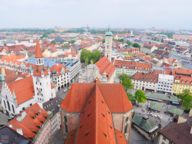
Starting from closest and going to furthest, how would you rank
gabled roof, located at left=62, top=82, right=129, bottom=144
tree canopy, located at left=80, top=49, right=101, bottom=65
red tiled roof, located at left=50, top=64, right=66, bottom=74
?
gabled roof, located at left=62, top=82, right=129, bottom=144 → red tiled roof, located at left=50, top=64, right=66, bottom=74 → tree canopy, located at left=80, top=49, right=101, bottom=65

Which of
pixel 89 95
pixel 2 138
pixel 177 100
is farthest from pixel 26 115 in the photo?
pixel 177 100

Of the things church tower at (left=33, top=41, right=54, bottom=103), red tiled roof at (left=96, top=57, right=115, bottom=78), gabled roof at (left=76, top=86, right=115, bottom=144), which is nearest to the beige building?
red tiled roof at (left=96, top=57, right=115, bottom=78)

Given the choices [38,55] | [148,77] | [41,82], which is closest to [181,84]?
[148,77]

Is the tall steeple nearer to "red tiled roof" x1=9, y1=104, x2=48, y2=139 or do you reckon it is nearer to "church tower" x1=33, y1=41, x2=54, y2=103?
"church tower" x1=33, y1=41, x2=54, y2=103

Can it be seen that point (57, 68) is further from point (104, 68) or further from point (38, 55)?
point (38, 55)

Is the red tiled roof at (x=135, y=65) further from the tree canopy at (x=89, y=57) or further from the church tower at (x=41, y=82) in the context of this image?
the church tower at (x=41, y=82)

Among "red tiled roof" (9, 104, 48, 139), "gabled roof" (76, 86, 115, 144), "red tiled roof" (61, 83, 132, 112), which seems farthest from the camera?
"red tiled roof" (61, 83, 132, 112)

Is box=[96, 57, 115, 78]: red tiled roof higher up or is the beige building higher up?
box=[96, 57, 115, 78]: red tiled roof

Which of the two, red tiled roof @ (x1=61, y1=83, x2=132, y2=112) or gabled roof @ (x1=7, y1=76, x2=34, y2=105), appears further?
gabled roof @ (x1=7, y1=76, x2=34, y2=105)
